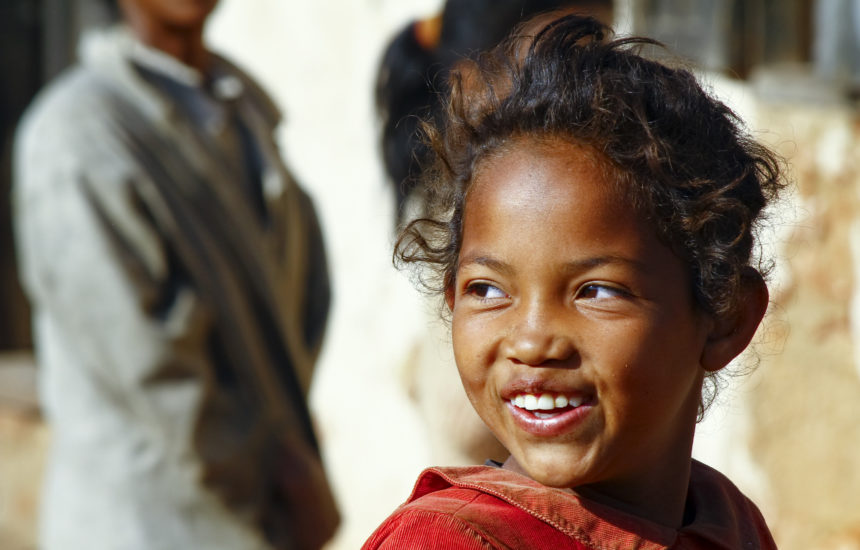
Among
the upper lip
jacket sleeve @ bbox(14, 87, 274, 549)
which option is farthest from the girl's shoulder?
jacket sleeve @ bbox(14, 87, 274, 549)

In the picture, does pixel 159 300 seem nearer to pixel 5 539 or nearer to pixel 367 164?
pixel 367 164

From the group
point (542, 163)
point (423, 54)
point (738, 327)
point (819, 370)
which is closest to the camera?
point (542, 163)

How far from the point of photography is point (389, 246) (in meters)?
3.96

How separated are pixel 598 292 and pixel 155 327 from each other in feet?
5.82

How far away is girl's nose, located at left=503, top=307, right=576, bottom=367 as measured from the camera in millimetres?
1329

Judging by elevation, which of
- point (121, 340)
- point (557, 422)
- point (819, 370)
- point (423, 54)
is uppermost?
point (423, 54)

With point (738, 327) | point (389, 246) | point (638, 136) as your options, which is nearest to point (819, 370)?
point (389, 246)

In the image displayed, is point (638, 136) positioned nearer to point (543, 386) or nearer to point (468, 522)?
point (543, 386)

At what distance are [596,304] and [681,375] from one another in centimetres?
14

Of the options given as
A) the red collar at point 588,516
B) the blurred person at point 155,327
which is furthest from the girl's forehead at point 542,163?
the blurred person at point 155,327

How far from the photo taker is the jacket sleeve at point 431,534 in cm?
125

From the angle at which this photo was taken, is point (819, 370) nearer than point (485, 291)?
No

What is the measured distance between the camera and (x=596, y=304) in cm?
134

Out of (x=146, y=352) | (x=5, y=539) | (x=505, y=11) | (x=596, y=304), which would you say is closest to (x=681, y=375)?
(x=596, y=304)
